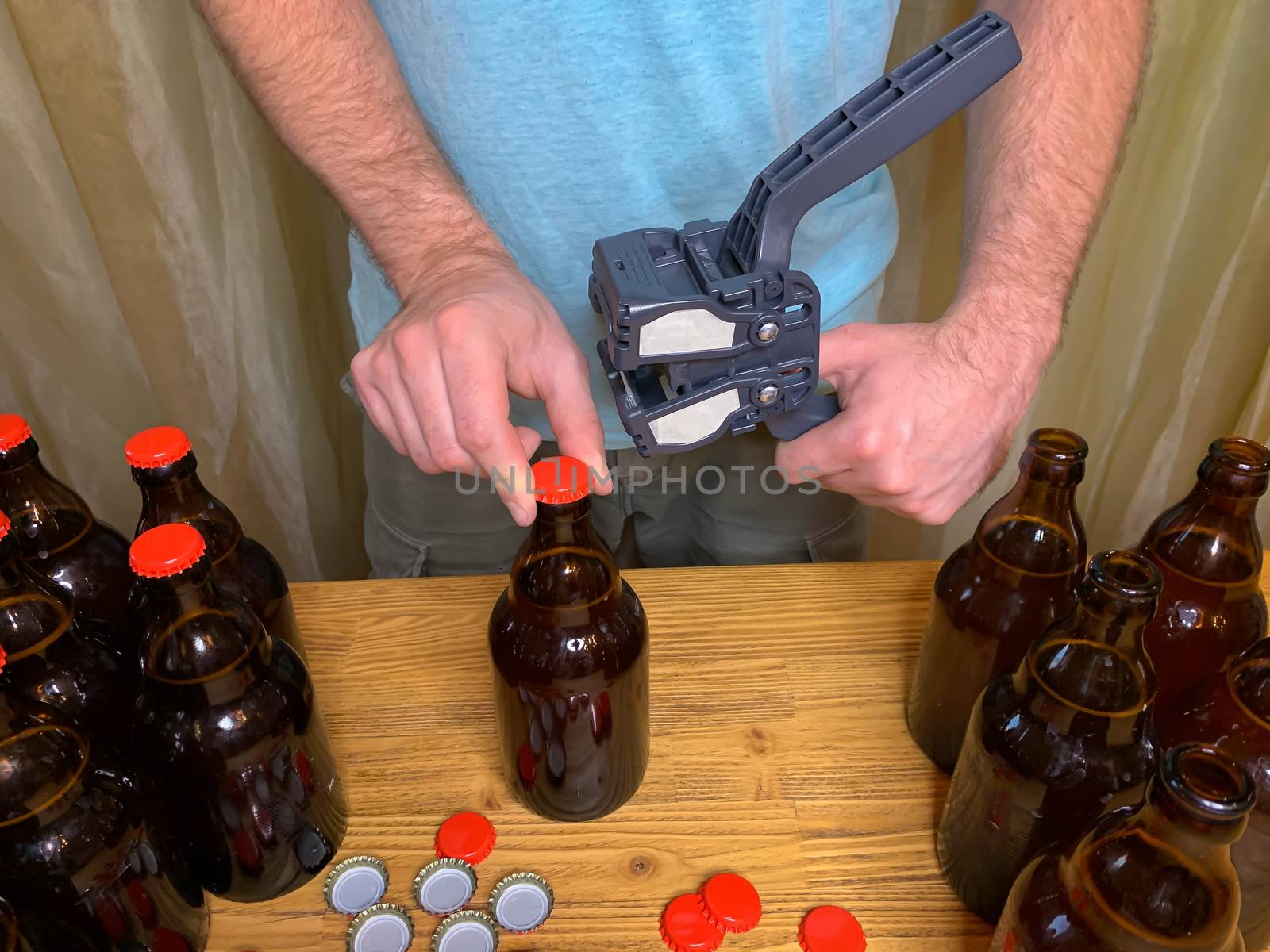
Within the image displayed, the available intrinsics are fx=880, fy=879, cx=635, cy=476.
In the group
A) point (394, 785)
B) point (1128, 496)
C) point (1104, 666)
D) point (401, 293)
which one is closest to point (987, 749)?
point (1104, 666)

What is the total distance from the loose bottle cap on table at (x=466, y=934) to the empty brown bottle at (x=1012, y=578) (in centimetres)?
33

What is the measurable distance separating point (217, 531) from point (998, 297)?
24.5 inches

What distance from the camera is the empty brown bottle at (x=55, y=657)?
0.48 m

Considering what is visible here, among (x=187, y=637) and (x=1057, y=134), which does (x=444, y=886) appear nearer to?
(x=187, y=637)

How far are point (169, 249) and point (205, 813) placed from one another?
74 cm

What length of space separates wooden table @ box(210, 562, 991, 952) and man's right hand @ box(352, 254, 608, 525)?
20 centimetres

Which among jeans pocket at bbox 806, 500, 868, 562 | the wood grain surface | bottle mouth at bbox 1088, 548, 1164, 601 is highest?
bottle mouth at bbox 1088, 548, 1164, 601

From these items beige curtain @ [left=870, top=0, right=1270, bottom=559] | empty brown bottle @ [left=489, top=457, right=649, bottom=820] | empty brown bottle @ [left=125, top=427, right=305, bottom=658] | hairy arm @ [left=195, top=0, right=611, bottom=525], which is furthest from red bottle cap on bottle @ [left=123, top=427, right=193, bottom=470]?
beige curtain @ [left=870, top=0, right=1270, bottom=559]

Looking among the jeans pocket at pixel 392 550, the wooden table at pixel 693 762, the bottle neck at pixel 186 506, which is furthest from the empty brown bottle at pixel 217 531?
the jeans pocket at pixel 392 550

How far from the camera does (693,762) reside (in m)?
0.63

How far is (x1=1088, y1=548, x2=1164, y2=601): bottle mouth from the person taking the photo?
43 cm

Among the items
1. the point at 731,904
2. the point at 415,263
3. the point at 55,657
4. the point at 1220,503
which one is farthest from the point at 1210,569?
the point at 55,657

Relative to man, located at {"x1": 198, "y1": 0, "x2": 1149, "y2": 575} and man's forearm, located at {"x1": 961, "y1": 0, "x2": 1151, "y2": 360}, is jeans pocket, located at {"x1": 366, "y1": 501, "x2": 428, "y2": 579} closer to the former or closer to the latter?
man, located at {"x1": 198, "y1": 0, "x2": 1149, "y2": 575}

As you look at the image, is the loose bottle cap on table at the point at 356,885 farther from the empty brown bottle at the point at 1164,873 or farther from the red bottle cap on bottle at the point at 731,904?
the empty brown bottle at the point at 1164,873
